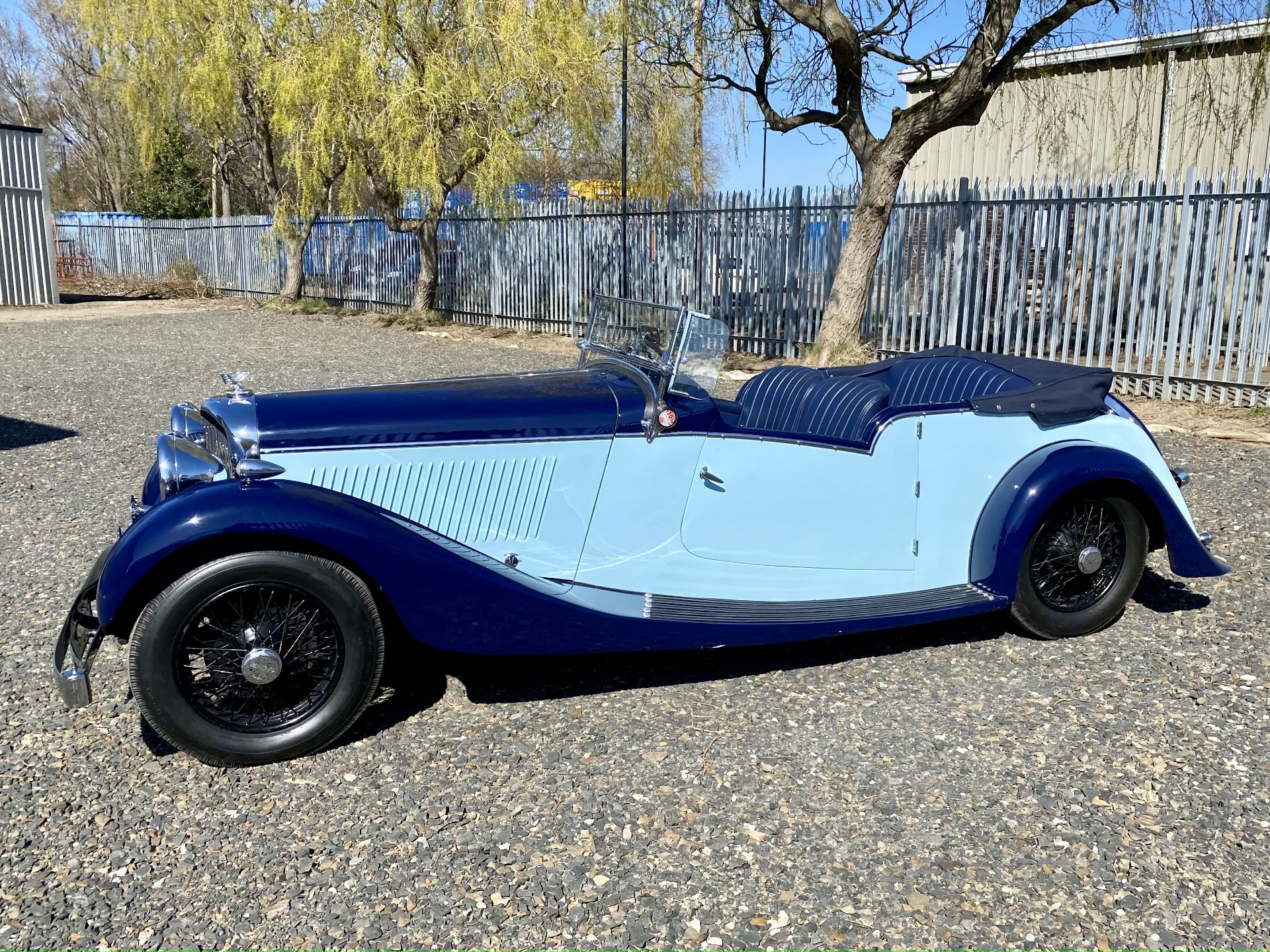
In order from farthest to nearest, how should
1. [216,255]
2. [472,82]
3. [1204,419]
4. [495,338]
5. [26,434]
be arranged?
[216,255] < [495,338] < [472,82] < [1204,419] < [26,434]

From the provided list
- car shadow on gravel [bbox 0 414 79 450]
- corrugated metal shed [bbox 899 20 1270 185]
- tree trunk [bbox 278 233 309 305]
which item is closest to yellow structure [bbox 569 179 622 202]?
tree trunk [bbox 278 233 309 305]

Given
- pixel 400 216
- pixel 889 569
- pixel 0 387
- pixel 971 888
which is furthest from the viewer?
pixel 400 216

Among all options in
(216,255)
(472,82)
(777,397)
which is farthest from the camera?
(216,255)

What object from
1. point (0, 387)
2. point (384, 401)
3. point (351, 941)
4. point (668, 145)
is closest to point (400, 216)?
point (668, 145)

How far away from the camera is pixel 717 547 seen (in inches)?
148

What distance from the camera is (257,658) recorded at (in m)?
3.16

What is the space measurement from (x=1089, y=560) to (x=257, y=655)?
3253 mm

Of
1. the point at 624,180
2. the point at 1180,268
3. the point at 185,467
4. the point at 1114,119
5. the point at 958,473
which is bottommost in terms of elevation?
the point at 958,473

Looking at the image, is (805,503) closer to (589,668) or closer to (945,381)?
(589,668)

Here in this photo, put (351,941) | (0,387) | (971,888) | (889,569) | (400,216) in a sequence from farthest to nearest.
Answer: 1. (400,216)
2. (0,387)
3. (889,569)
4. (971,888)
5. (351,941)

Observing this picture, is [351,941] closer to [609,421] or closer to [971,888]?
[971,888]

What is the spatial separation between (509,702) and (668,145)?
701 inches

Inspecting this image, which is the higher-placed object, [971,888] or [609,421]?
[609,421]

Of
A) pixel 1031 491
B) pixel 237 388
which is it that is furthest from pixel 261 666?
pixel 1031 491
